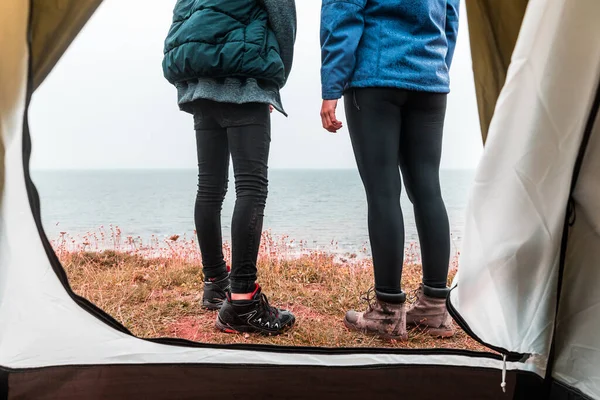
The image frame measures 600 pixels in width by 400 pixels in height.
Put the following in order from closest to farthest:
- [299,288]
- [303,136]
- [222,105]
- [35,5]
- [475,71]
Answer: [35,5] → [475,71] → [222,105] → [299,288] → [303,136]

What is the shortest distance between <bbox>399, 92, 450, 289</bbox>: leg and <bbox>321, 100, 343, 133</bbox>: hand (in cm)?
18

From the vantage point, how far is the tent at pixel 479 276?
770mm

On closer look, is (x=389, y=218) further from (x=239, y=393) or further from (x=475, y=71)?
(x=239, y=393)

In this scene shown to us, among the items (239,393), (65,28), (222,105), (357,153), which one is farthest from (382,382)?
(65,28)

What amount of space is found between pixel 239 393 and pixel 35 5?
2.80ft

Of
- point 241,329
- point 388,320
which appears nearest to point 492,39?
point 388,320

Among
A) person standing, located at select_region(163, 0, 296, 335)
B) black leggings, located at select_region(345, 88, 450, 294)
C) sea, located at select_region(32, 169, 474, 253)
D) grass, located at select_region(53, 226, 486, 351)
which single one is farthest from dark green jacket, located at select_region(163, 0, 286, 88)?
grass, located at select_region(53, 226, 486, 351)

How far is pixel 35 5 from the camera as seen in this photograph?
0.87 meters

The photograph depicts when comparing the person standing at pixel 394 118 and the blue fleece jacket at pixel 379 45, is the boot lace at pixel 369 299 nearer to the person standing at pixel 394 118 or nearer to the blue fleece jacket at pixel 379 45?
the person standing at pixel 394 118

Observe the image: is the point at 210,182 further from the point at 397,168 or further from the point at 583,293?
the point at 583,293

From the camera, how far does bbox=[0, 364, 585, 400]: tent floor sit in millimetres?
914

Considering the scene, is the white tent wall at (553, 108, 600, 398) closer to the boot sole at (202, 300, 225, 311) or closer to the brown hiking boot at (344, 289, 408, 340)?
the brown hiking boot at (344, 289, 408, 340)

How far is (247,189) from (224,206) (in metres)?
0.39

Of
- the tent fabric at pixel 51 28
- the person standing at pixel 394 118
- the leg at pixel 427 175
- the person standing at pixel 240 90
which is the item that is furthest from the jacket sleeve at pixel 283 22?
the tent fabric at pixel 51 28
